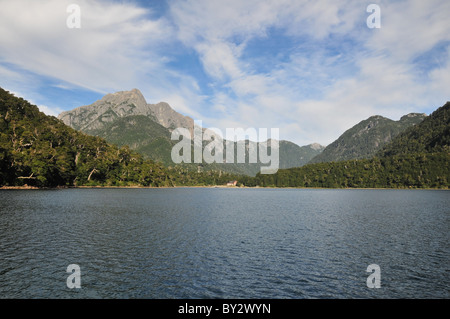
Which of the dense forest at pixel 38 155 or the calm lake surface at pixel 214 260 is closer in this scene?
the calm lake surface at pixel 214 260

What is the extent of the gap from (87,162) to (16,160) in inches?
2818

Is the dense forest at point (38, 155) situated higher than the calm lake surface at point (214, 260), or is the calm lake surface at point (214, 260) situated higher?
the dense forest at point (38, 155)

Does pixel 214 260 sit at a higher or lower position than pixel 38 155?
lower

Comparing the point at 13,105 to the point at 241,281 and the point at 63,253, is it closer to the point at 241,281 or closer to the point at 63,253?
the point at 63,253

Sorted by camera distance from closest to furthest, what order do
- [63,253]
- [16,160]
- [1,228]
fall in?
1. [63,253]
2. [1,228]
3. [16,160]

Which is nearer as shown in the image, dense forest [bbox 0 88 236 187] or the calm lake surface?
the calm lake surface

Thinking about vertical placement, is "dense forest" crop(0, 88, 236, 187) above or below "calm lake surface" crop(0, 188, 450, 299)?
above

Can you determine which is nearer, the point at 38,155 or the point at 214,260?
the point at 214,260

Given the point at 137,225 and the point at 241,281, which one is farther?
the point at 137,225
